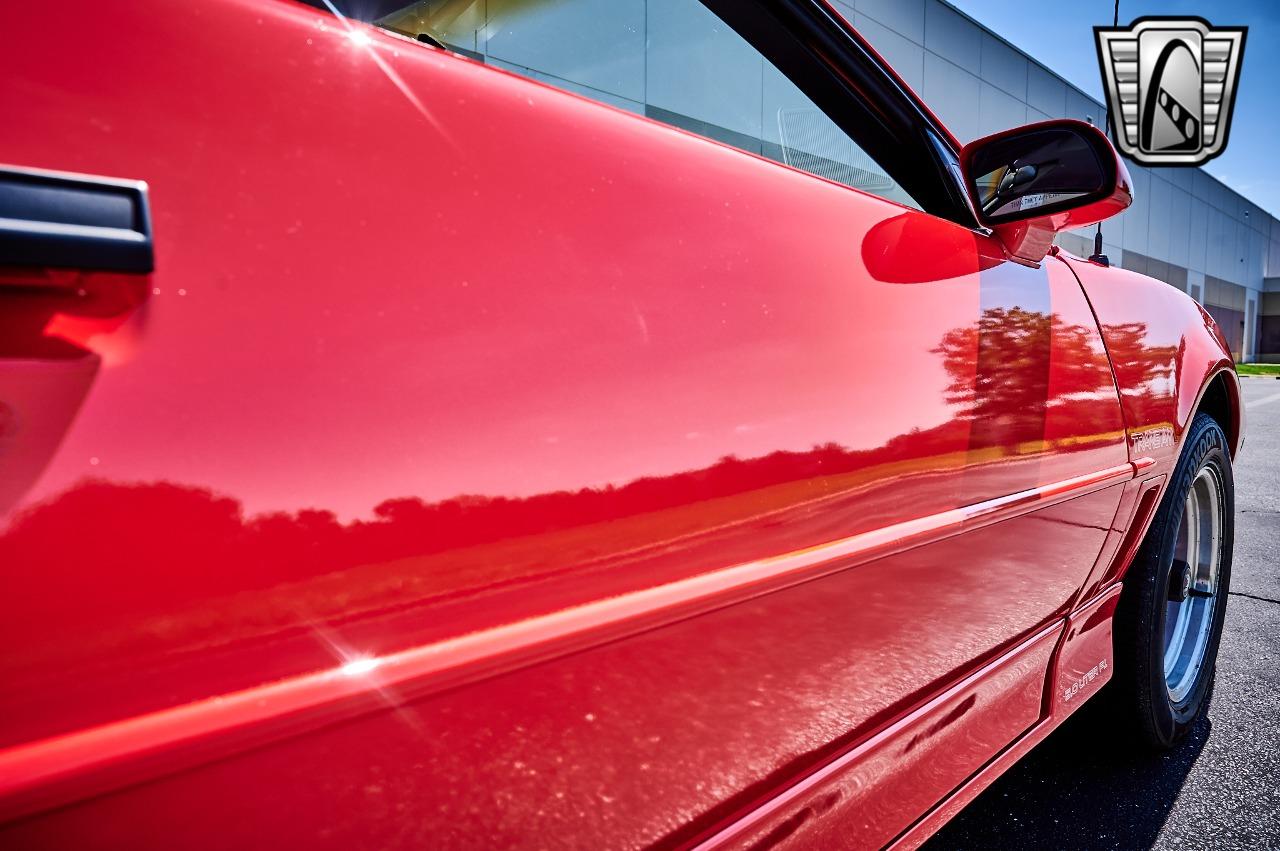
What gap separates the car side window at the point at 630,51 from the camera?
5.23 ft

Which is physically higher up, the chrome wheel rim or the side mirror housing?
the side mirror housing

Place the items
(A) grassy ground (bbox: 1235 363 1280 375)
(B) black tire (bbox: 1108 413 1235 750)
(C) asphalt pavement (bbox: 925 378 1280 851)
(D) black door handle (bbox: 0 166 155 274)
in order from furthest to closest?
(A) grassy ground (bbox: 1235 363 1280 375) → (B) black tire (bbox: 1108 413 1235 750) → (C) asphalt pavement (bbox: 925 378 1280 851) → (D) black door handle (bbox: 0 166 155 274)

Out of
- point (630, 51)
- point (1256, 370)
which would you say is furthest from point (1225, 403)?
point (1256, 370)

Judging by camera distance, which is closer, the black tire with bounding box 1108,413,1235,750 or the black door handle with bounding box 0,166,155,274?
the black door handle with bounding box 0,166,155,274

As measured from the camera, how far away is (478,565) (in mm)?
651

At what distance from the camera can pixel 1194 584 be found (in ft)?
7.84

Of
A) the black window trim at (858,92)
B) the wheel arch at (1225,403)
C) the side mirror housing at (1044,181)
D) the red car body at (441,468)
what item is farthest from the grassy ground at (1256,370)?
the red car body at (441,468)

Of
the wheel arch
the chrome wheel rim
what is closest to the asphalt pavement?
the chrome wheel rim

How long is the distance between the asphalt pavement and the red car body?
0.87 meters

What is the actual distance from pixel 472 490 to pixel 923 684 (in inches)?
33.4

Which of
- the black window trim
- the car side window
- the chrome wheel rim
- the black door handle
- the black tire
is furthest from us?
the chrome wheel rim

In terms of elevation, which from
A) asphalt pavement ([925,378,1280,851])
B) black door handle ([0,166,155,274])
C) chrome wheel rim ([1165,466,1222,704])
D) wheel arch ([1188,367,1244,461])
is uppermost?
black door handle ([0,166,155,274])

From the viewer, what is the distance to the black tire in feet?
6.38

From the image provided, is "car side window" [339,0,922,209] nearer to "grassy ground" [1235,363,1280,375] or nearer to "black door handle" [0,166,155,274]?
"black door handle" [0,166,155,274]
